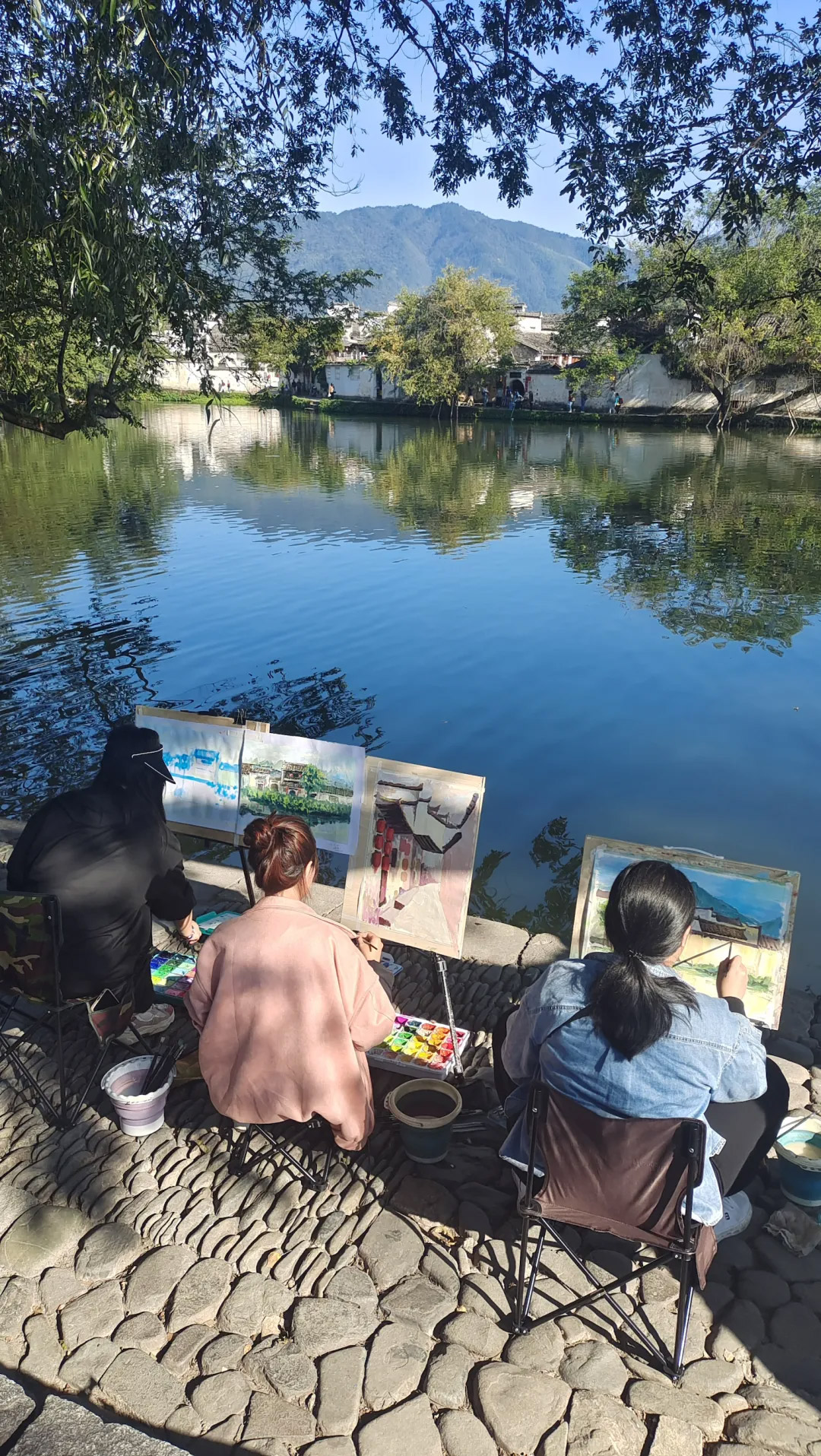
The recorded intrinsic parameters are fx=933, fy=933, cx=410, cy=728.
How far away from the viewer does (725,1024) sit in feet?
7.62

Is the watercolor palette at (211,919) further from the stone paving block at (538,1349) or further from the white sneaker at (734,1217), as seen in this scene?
the white sneaker at (734,1217)

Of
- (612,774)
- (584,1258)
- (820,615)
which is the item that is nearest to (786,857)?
(612,774)

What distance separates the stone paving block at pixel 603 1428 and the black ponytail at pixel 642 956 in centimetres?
87

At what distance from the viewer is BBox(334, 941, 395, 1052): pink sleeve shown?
275cm

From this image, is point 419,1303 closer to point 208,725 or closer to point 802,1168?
point 802,1168

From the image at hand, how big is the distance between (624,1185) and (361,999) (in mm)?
902

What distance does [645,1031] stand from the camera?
222 centimetres

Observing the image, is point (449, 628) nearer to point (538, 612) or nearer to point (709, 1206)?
point (538, 612)

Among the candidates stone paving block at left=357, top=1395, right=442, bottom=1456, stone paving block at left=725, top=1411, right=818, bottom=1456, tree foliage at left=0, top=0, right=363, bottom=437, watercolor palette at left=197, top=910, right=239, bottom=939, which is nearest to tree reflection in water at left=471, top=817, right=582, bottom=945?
watercolor palette at left=197, top=910, right=239, bottom=939

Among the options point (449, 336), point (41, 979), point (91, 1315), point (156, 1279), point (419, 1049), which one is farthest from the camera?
point (449, 336)

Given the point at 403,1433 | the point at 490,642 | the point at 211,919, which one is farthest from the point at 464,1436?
the point at 490,642

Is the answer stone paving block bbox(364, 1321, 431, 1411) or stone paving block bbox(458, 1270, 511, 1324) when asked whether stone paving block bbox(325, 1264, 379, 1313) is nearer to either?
stone paving block bbox(364, 1321, 431, 1411)

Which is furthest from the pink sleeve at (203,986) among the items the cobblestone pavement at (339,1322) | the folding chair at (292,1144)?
the cobblestone pavement at (339,1322)

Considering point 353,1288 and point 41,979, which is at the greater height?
point 41,979
